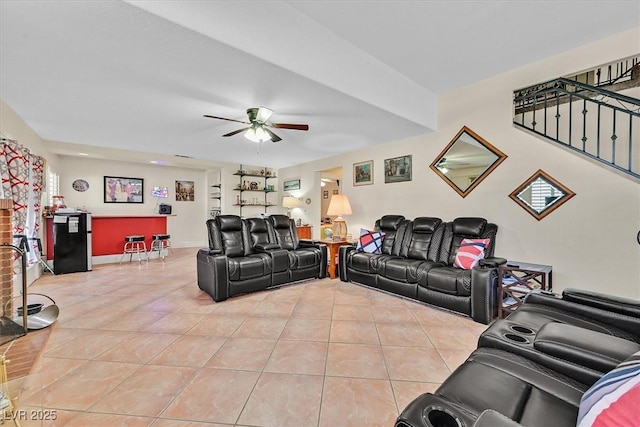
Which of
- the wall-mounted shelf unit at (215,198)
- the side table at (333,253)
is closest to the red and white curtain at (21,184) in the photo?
the wall-mounted shelf unit at (215,198)

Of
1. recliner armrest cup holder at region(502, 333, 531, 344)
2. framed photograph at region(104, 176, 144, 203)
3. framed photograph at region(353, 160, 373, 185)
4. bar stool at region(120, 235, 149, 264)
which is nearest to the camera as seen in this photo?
recliner armrest cup holder at region(502, 333, 531, 344)

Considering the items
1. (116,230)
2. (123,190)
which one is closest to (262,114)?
(116,230)

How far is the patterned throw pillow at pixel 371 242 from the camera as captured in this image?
421cm

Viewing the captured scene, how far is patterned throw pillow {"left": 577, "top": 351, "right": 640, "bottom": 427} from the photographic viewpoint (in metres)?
0.60

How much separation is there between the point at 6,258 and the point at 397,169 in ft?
15.8

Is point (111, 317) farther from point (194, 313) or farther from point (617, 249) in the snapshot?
point (617, 249)

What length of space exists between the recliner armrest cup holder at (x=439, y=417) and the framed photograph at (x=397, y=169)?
13.6 feet

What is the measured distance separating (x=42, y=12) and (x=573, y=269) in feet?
17.5

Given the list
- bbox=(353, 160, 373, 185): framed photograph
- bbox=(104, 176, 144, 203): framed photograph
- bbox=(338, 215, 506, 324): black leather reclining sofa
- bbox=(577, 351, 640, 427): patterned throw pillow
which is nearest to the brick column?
bbox=(577, 351, 640, 427): patterned throw pillow

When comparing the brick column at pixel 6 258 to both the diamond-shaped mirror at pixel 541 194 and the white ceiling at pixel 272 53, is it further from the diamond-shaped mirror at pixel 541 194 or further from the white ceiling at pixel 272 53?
the diamond-shaped mirror at pixel 541 194

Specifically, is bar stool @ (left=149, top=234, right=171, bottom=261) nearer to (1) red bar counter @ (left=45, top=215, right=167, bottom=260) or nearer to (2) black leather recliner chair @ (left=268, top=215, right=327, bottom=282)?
(1) red bar counter @ (left=45, top=215, right=167, bottom=260)

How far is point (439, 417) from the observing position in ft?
2.68

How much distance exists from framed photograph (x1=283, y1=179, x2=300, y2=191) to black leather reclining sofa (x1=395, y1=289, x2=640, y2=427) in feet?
20.5

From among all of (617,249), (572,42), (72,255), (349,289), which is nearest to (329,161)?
(349,289)
